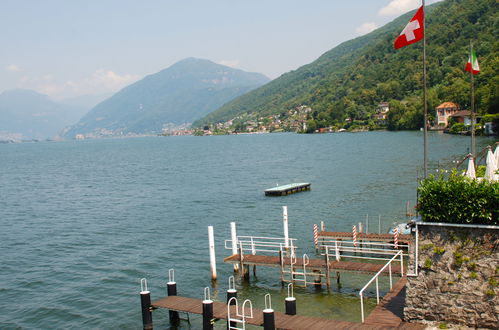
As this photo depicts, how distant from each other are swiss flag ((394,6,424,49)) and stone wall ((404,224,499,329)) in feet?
24.7

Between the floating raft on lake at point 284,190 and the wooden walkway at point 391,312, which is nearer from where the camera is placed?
the wooden walkway at point 391,312

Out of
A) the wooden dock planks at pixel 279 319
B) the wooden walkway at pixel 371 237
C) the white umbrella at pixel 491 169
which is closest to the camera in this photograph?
the white umbrella at pixel 491 169

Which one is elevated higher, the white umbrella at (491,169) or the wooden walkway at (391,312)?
the white umbrella at (491,169)

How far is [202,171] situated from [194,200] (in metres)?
40.4

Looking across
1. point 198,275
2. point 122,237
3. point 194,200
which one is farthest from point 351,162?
point 198,275

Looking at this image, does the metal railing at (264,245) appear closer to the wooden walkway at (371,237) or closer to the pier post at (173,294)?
the wooden walkway at (371,237)

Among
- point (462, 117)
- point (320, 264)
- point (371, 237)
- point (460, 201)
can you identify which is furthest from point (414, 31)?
point (462, 117)

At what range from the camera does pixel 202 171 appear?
101 metres

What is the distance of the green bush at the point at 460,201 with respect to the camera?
14.4 meters

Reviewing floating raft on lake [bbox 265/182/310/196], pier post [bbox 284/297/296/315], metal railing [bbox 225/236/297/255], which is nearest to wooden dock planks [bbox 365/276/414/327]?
pier post [bbox 284/297/296/315]

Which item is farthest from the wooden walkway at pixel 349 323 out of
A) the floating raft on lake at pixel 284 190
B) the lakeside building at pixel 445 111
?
the lakeside building at pixel 445 111

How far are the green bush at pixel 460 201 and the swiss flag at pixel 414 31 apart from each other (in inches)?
233

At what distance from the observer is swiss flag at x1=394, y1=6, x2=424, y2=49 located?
18.2m

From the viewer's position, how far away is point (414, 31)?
18.6 m
